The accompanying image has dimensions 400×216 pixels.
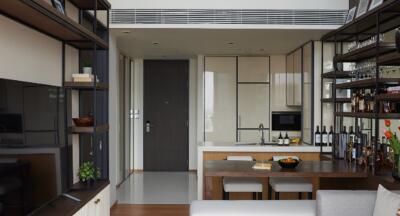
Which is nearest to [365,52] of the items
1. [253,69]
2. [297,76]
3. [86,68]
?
[297,76]

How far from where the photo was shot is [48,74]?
3.44 meters

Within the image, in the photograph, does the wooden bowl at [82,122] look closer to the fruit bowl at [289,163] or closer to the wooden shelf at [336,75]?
the fruit bowl at [289,163]

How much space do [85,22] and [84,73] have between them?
0.92 m

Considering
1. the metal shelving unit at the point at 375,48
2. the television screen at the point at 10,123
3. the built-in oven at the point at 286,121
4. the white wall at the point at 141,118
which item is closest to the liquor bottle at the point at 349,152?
the metal shelving unit at the point at 375,48

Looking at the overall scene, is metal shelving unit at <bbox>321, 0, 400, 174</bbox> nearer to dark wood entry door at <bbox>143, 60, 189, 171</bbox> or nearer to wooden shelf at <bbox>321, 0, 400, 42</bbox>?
→ wooden shelf at <bbox>321, 0, 400, 42</bbox>

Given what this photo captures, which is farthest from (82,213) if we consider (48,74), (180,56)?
(180,56)

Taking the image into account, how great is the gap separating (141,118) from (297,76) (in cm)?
356

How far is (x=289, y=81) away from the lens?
7023mm

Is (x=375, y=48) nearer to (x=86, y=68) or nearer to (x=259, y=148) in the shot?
(x=259, y=148)

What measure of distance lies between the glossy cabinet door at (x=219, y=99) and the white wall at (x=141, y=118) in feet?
3.71

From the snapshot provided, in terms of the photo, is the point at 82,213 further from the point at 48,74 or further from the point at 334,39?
the point at 334,39

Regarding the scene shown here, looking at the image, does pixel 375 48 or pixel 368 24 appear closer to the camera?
pixel 375 48

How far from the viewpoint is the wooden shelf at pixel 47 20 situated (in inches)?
94.3

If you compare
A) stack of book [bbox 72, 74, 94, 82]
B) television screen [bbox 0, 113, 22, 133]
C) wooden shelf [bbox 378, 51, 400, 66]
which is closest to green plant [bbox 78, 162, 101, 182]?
stack of book [bbox 72, 74, 94, 82]
